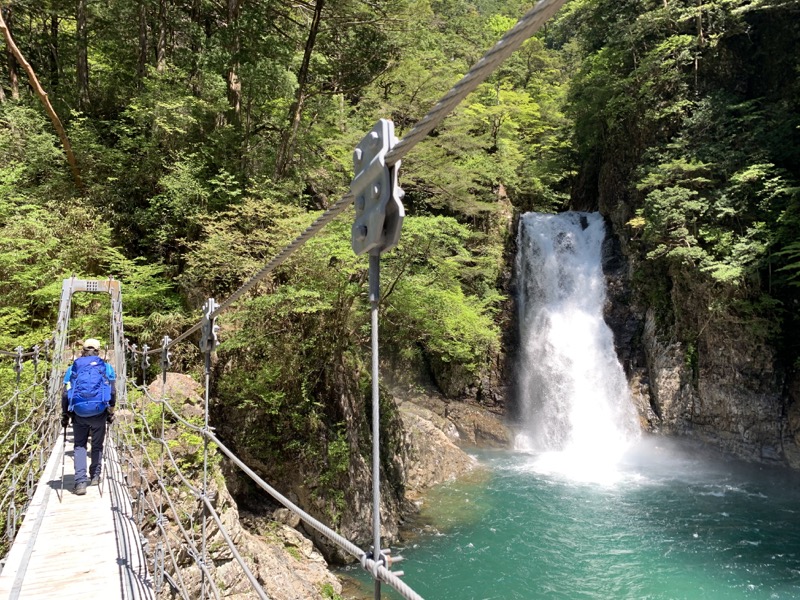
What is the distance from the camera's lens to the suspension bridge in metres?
1.20

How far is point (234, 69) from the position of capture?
10555mm

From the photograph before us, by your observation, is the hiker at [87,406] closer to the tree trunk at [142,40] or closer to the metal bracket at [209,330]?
the metal bracket at [209,330]

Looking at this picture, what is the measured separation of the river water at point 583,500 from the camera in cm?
722

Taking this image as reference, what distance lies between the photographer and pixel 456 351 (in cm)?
1073

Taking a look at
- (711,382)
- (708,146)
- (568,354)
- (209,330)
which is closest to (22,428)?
(209,330)

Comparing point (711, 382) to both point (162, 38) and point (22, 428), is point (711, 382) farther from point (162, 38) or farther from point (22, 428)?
point (162, 38)

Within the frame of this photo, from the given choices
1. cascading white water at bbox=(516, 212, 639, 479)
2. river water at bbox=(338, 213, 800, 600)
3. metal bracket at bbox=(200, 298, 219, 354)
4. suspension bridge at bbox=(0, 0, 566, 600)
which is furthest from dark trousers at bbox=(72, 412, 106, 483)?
cascading white water at bbox=(516, 212, 639, 479)

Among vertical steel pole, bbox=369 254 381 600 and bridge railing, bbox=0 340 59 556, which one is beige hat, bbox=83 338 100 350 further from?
vertical steel pole, bbox=369 254 381 600

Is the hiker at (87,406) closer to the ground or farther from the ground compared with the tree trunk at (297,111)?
closer to the ground

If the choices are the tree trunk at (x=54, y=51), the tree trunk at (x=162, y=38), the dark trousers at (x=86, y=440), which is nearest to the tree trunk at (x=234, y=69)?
the tree trunk at (x=162, y=38)

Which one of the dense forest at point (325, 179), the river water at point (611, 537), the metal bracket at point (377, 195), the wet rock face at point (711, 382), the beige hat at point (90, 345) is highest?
the dense forest at point (325, 179)

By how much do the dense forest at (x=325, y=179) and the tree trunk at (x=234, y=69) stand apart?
0.16ft

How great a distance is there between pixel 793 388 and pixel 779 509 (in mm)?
3682

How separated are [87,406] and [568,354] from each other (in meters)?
13.4
